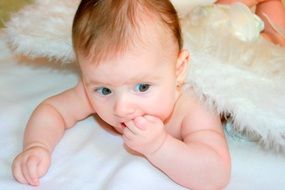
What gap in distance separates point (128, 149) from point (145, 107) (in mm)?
120

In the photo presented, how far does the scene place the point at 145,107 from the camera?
0.74 m

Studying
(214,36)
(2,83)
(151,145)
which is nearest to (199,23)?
(214,36)

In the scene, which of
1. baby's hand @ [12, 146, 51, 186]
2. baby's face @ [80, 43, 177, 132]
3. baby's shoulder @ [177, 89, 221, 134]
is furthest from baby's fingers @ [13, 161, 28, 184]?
baby's shoulder @ [177, 89, 221, 134]

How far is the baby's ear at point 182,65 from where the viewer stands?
780 millimetres

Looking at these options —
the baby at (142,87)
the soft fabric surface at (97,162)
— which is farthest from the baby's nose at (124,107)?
the soft fabric surface at (97,162)

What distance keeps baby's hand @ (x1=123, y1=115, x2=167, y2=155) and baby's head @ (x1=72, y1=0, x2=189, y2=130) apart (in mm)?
17

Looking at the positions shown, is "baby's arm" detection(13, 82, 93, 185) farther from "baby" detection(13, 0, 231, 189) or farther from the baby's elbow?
the baby's elbow

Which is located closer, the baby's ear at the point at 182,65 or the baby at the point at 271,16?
the baby's ear at the point at 182,65

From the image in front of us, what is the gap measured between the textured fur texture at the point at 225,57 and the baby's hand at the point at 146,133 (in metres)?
0.13

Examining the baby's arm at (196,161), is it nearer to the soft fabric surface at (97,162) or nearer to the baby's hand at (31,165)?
the soft fabric surface at (97,162)

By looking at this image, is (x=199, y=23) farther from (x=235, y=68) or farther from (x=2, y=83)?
(x=2, y=83)

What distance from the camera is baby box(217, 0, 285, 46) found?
1.01m

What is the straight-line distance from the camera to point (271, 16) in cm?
105

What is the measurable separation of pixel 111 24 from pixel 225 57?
0.79 feet
